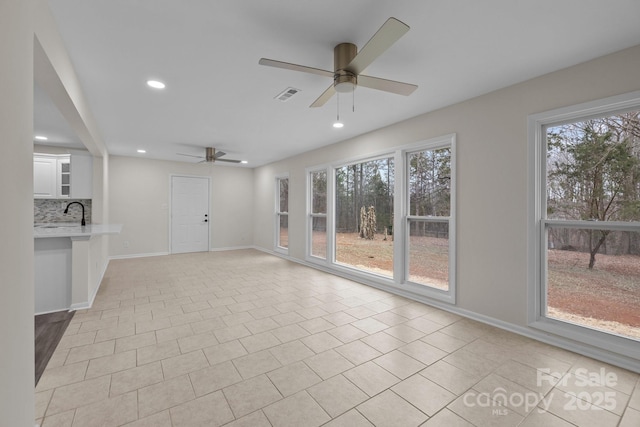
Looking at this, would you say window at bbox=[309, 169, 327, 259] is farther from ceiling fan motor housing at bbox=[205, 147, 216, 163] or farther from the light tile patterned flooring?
the light tile patterned flooring

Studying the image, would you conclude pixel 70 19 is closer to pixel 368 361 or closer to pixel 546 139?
pixel 368 361

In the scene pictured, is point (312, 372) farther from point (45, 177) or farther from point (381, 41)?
point (45, 177)

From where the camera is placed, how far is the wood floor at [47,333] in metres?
2.25

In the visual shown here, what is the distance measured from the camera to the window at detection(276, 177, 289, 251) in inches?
273

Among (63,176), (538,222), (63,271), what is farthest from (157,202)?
(538,222)

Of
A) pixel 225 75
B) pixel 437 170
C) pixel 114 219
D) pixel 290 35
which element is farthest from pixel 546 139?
pixel 114 219

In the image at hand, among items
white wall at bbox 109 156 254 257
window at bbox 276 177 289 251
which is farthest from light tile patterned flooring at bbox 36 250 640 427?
white wall at bbox 109 156 254 257

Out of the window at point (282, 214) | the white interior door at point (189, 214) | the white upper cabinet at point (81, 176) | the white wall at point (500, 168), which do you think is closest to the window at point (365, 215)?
the white wall at point (500, 168)

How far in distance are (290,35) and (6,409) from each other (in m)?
2.46

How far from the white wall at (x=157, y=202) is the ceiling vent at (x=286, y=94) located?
5184 millimetres

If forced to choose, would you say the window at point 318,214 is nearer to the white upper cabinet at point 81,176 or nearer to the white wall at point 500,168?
the white wall at point 500,168

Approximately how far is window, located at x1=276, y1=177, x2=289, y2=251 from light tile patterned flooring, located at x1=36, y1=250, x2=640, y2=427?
3.48 m

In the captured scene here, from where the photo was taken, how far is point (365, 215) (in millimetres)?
4789

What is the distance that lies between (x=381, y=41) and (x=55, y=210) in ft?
21.7
